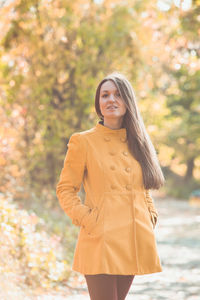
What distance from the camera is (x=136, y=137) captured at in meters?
3.10

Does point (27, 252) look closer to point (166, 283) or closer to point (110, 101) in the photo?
point (166, 283)

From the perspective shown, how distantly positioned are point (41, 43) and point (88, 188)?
6.55 metres

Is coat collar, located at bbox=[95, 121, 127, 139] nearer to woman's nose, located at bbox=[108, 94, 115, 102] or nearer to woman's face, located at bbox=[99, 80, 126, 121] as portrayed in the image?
woman's face, located at bbox=[99, 80, 126, 121]

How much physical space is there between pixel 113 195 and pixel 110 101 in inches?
24.2

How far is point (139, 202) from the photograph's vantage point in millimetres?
2980

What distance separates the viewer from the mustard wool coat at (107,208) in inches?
111

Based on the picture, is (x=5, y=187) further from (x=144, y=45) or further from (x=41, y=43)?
(x=144, y=45)

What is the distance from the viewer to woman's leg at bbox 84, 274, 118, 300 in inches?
109

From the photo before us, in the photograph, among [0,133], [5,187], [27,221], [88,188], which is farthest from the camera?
[5,187]

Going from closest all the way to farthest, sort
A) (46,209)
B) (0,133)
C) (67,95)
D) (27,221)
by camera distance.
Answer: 1. (27,221)
2. (0,133)
3. (46,209)
4. (67,95)

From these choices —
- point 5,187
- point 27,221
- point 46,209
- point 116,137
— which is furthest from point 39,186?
point 116,137

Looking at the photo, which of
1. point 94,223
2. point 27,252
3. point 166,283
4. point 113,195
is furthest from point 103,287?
point 166,283

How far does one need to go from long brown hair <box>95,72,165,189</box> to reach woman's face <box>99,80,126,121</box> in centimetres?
3

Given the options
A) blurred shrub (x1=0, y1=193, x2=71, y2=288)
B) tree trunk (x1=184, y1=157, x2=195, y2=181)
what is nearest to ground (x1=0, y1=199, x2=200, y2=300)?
blurred shrub (x1=0, y1=193, x2=71, y2=288)
